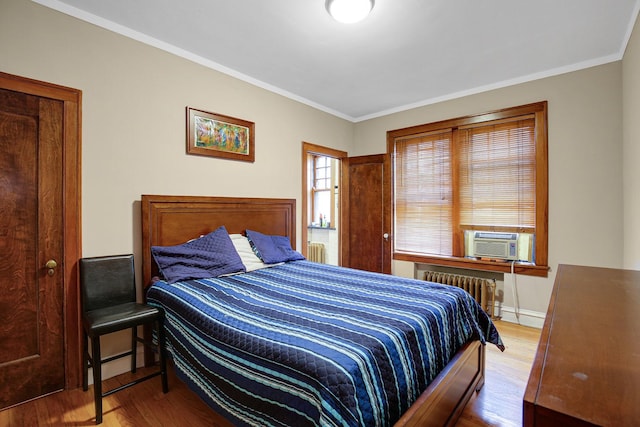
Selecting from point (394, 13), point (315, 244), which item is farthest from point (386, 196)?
point (394, 13)

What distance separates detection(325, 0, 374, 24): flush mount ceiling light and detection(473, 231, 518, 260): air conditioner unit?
273cm

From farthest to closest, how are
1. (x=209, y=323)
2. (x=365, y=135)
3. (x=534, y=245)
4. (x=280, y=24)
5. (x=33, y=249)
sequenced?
(x=365, y=135)
(x=534, y=245)
(x=280, y=24)
(x=33, y=249)
(x=209, y=323)

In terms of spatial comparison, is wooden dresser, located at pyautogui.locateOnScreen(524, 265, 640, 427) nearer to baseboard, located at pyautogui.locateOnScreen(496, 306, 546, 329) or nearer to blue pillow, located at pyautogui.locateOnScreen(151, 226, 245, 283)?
blue pillow, located at pyautogui.locateOnScreen(151, 226, 245, 283)

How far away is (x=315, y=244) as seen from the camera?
5.54 meters

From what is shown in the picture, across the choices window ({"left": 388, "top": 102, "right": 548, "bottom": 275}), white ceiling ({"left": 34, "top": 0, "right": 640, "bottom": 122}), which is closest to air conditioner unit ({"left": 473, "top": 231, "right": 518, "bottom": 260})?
window ({"left": 388, "top": 102, "right": 548, "bottom": 275})

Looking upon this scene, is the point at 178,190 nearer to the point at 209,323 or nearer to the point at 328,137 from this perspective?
the point at 209,323

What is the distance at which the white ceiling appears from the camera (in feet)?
7.00

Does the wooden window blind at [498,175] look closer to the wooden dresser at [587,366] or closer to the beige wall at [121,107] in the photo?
the wooden dresser at [587,366]

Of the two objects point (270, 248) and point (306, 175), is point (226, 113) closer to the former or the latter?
point (306, 175)

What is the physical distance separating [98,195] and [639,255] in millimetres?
4102

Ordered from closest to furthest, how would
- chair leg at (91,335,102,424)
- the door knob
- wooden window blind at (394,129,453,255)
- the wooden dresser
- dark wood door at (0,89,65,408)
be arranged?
the wooden dresser, chair leg at (91,335,102,424), dark wood door at (0,89,65,408), the door knob, wooden window blind at (394,129,453,255)

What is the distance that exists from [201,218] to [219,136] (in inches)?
33.2

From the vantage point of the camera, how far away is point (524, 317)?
11.0ft

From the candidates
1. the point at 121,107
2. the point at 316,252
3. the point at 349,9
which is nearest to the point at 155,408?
the point at 121,107
